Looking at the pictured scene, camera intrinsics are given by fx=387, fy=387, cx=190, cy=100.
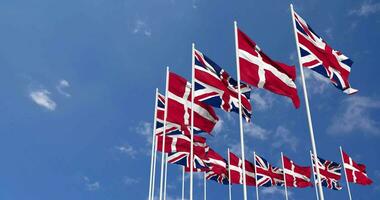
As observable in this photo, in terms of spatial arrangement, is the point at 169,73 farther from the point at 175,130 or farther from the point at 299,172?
the point at 299,172

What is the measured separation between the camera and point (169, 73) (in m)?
21.4

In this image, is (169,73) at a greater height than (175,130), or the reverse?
(169,73)

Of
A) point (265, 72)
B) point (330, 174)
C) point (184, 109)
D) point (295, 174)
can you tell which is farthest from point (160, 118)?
point (330, 174)

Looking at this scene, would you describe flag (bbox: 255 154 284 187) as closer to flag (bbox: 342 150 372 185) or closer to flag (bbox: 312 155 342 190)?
flag (bbox: 312 155 342 190)

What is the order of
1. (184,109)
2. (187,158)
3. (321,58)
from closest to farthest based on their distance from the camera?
(321,58) → (184,109) → (187,158)

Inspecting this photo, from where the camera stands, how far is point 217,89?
17812 mm

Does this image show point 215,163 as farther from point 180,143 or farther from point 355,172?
point 355,172

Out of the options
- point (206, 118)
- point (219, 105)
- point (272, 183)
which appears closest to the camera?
point (219, 105)

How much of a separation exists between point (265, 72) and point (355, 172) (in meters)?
22.4

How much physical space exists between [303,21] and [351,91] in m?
3.42

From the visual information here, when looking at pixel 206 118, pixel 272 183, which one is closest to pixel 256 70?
pixel 206 118

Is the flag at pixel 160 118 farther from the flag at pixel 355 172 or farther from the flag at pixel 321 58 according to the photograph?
the flag at pixel 355 172

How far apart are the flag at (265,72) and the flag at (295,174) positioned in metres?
19.4

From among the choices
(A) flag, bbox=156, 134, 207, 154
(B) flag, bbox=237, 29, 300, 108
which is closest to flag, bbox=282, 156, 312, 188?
(A) flag, bbox=156, 134, 207, 154
